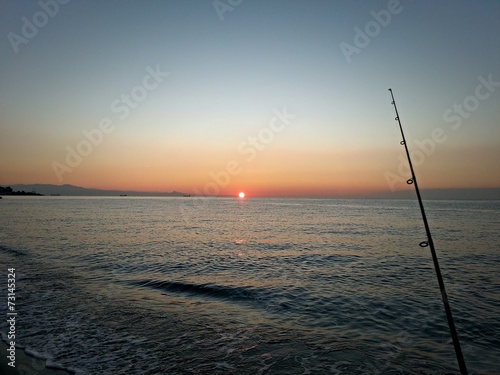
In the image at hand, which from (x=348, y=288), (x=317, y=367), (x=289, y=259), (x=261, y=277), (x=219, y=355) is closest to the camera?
(x=317, y=367)

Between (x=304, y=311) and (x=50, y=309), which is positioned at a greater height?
(x=50, y=309)

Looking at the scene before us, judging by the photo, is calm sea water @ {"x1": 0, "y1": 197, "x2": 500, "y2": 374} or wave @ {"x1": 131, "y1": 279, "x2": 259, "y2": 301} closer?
→ calm sea water @ {"x1": 0, "y1": 197, "x2": 500, "y2": 374}

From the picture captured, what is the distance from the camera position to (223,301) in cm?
1284

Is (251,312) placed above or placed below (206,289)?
below

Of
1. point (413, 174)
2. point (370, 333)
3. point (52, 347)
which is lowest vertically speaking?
point (370, 333)

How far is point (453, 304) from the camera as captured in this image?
12.4 metres

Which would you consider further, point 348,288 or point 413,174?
point 348,288

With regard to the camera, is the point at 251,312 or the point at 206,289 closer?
the point at 251,312

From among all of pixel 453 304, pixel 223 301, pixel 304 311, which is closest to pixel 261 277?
pixel 223 301

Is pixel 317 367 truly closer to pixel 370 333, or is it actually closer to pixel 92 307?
pixel 370 333

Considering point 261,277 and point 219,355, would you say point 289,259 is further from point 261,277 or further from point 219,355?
point 219,355

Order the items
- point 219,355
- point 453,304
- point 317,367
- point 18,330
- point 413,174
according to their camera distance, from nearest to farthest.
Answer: point 413,174 → point 317,367 → point 219,355 → point 18,330 → point 453,304

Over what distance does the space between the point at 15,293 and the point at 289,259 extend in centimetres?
1634

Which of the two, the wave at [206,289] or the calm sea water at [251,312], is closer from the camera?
the calm sea water at [251,312]
